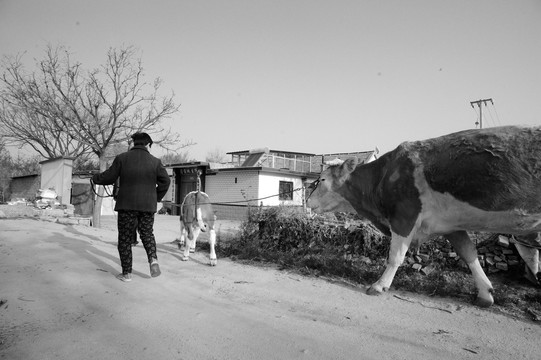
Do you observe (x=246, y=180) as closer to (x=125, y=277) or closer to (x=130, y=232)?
(x=130, y=232)

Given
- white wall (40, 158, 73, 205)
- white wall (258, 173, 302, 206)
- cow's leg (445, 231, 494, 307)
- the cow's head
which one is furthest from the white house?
cow's leg (445, 231, 494, 307)

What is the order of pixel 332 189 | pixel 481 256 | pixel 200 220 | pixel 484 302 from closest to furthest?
pixel 484 302 < pixel 481 256 < pixel 332 189 < pixel 200 220

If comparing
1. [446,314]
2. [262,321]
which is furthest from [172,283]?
[446,314]

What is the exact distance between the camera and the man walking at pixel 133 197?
501 cm

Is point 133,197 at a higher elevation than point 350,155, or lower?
lower

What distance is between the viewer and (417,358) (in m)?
2.71

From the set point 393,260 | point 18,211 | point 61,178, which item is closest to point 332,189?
point 393,260

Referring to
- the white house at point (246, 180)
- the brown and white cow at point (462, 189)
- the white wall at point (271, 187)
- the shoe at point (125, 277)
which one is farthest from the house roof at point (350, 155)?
the shoe at point (125, 277)

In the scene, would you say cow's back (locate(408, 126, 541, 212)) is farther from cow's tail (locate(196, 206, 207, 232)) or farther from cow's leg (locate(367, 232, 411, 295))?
cow's tail (locate(196, 206, 207, 232))

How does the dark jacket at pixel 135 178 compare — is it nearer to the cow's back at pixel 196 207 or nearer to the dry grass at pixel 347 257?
the cow's back at pixel 196 207

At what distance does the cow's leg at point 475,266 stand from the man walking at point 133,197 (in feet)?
14.8

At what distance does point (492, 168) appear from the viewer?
145 inches

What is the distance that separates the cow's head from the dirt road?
5.02 ft

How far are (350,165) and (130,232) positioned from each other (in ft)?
12.6
